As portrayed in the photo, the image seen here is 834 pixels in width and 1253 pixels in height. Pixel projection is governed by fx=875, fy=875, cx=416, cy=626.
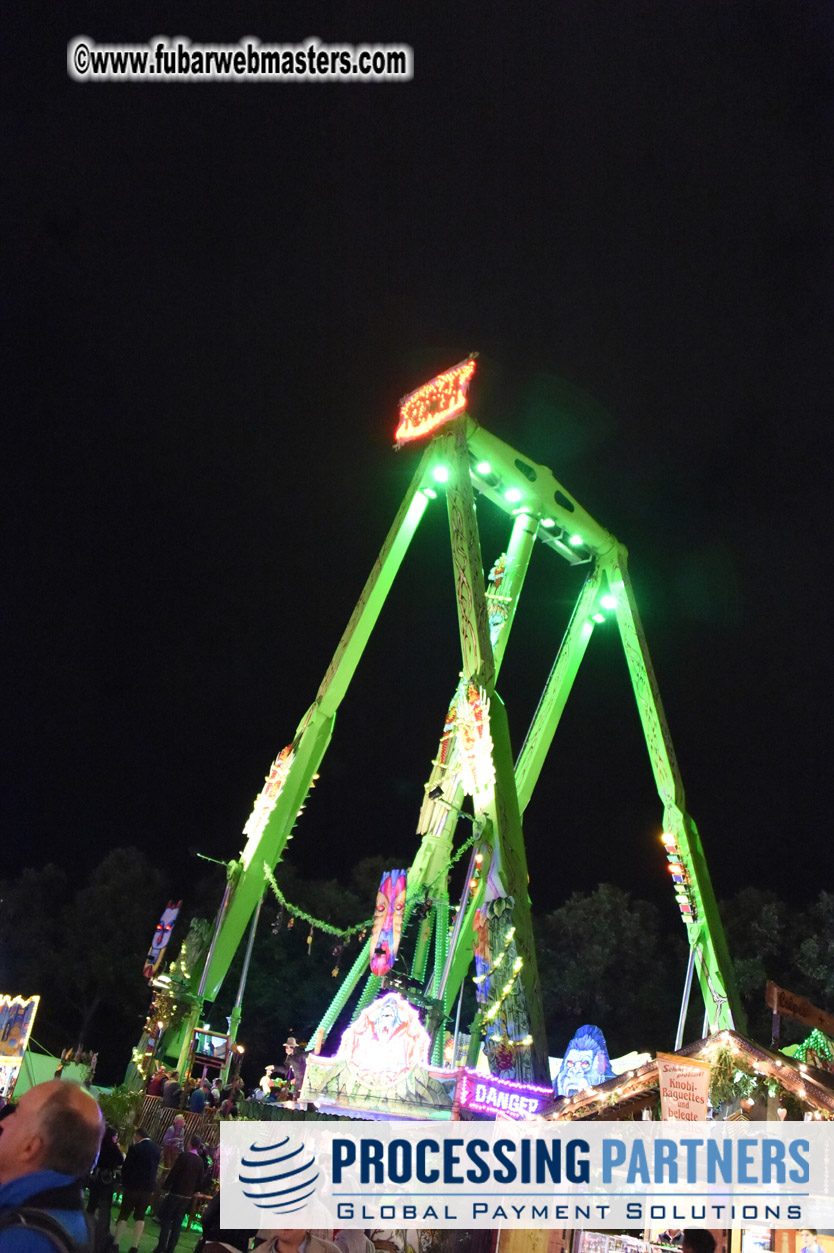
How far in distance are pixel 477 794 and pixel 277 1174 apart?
11.5m

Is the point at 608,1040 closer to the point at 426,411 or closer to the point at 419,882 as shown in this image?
the point at 419,882

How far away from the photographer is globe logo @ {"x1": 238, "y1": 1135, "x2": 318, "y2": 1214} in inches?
201

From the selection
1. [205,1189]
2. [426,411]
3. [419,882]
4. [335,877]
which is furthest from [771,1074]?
[335,877]

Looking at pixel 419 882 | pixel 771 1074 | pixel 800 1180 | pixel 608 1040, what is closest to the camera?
pixel 800 1180

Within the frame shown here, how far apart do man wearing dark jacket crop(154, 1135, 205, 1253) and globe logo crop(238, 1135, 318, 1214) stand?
2.57 metres

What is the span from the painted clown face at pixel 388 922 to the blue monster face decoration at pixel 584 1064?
4.83 meters

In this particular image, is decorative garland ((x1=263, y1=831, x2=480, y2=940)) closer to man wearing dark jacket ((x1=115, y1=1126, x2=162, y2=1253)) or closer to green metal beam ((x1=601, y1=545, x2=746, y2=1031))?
green metal beam ((x1=601, y1=545, x2=746, y2=1031))

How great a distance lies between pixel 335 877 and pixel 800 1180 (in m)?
32.7

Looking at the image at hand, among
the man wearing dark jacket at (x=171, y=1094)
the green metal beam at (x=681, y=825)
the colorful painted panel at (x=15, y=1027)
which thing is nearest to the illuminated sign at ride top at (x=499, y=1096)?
the green metal beam at (x=681, y=825)

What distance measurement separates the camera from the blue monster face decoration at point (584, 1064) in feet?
62.3

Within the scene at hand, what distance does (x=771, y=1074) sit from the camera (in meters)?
9.18

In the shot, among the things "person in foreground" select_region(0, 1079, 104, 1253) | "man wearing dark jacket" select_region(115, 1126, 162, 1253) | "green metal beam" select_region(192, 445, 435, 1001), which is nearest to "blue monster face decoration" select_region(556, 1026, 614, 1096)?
"green metal beam" select_region(192, 445, 435, 1001)

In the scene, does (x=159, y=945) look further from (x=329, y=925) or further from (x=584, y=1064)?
(x=584, y=1064)

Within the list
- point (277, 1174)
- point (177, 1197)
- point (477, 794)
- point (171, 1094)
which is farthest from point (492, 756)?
point (277, 1174)
